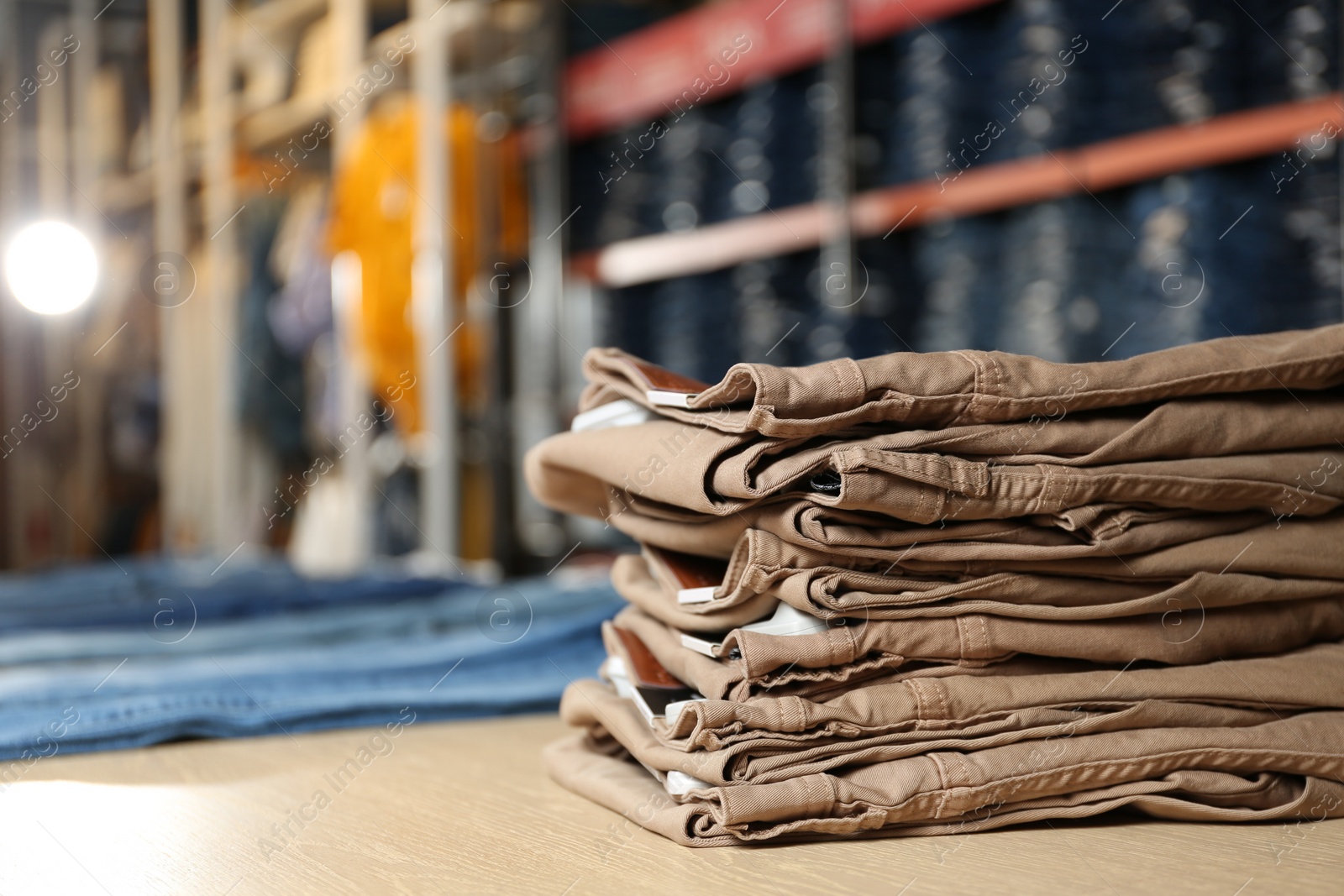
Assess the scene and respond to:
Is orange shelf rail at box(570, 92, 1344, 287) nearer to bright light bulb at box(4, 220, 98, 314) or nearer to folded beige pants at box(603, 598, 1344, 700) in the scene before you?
folded beige pants at box(603, 598, 1344, 700)

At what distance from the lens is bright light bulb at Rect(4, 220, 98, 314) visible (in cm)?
459

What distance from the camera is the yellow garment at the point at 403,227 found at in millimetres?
3184

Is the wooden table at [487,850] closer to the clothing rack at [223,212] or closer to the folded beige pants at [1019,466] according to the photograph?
the folded beige pants at [1019,466]

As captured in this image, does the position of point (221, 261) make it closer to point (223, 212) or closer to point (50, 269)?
point (223, 212)

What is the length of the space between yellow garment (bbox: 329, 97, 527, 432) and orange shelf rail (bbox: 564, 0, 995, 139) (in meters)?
0.28

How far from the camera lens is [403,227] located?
10.6ft

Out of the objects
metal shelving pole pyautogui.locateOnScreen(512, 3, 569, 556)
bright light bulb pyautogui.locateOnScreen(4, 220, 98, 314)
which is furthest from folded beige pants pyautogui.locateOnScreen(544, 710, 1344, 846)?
bright light bulb pyautogui.locateOnScreen(4, 220, 98, 314)

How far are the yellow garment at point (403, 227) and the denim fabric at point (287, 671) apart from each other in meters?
1.66

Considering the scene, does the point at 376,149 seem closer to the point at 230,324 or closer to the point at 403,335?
the point at 403,335

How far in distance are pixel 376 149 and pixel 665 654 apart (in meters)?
2.81

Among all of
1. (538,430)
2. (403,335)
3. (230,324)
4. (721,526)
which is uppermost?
(230,324)

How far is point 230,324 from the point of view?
4.36 m

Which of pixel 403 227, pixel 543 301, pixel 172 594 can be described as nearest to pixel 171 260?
pixel 403 227

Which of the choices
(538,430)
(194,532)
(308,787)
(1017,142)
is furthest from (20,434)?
(308,787)
